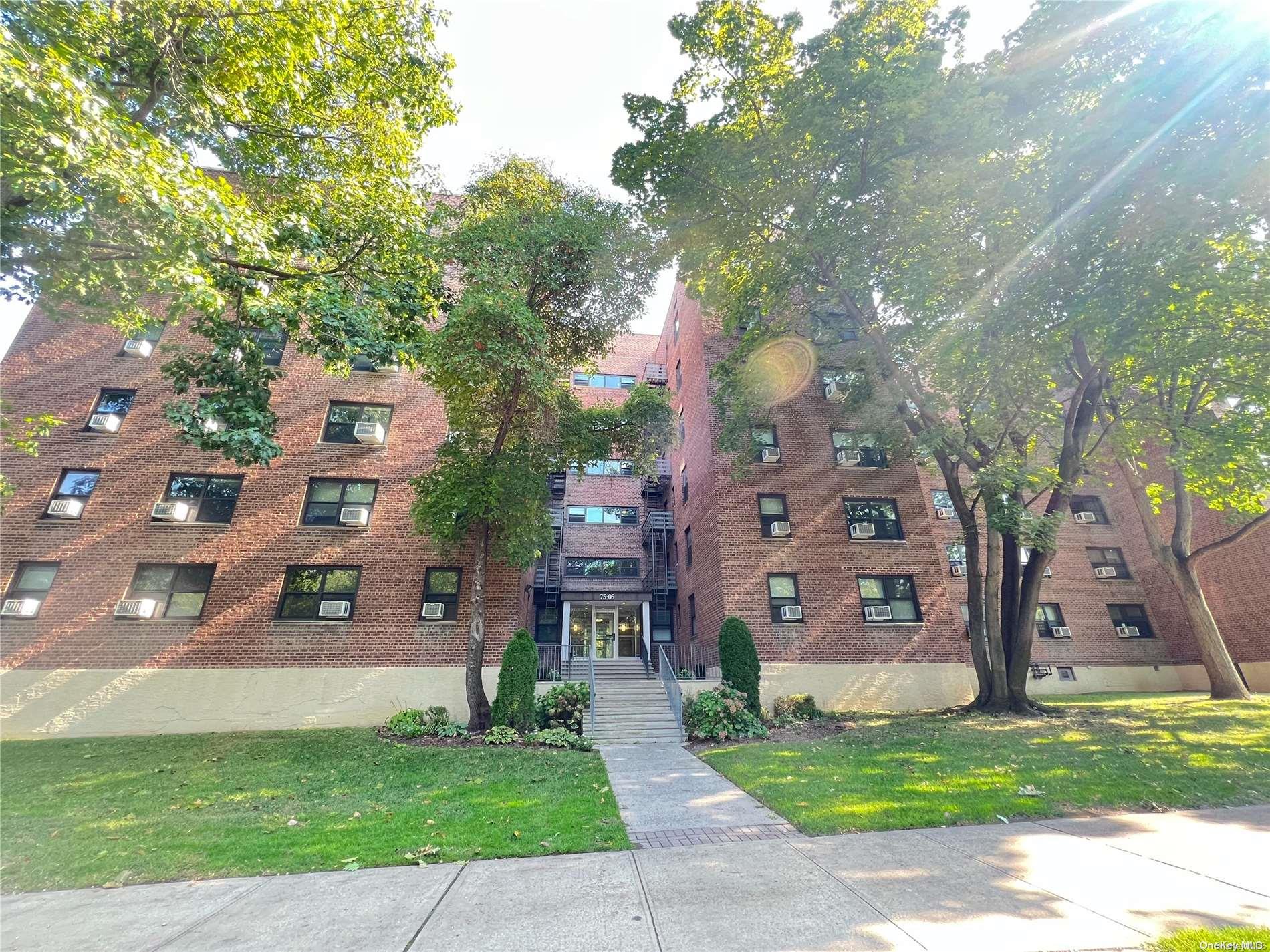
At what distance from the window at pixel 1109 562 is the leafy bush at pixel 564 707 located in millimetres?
21438

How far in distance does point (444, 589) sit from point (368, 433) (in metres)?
5.14

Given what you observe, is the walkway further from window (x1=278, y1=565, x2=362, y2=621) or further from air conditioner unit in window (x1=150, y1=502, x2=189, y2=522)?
air conditioner unit in window (x1=150, y1=502, x2=189, y2=522)

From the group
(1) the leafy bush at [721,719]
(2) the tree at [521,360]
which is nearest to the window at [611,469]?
(2) the tree at [521,360]

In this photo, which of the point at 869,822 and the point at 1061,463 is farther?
the point at 1061,463

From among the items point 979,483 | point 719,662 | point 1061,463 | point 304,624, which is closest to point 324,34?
point 304,624

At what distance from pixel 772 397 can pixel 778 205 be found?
6572mm

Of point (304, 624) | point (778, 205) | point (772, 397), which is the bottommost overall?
point (304, 624)

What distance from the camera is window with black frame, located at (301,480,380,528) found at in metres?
14.6

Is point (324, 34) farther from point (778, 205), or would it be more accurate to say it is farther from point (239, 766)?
point (239, 766)

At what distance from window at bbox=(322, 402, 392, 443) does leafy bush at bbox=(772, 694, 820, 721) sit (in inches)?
539

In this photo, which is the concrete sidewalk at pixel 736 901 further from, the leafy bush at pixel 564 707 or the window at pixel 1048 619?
the window at pixel 1048 619

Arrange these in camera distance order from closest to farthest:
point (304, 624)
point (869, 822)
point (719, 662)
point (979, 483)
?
point (869, 822)
point (979, 483)
point (304, 624)
point (719, 662)

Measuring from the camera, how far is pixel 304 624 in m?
13.6

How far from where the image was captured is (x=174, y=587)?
44.1 ft
